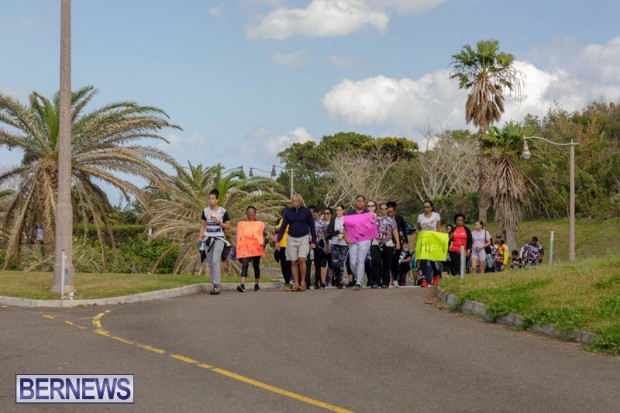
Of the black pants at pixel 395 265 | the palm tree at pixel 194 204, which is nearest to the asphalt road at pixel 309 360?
the black pants at pixel 395 265

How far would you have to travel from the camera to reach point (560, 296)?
488 inches

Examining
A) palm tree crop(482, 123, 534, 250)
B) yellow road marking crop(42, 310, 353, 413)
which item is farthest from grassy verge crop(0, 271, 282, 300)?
palm tree crop(482, 123, 534, 250)

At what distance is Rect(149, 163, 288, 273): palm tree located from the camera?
25.8 m

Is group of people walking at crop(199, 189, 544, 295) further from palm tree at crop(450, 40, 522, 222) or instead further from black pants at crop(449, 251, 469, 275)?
palm tree at crop(450, 40, 522, 222)

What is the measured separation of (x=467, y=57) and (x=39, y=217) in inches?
1034

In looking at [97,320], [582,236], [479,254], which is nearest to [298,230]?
[479,254]

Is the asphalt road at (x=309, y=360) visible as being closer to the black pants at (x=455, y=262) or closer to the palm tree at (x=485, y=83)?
the black pants at (x=455, y=262)

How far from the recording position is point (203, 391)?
7.16 metres

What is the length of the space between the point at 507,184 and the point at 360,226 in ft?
67.9

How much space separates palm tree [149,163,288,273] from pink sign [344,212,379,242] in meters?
8.44

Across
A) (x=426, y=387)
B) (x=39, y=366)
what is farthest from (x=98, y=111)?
(x=426, y=387)

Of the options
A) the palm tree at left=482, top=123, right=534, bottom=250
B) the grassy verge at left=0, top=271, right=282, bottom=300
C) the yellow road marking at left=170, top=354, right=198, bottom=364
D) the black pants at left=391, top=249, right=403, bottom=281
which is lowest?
the yellow road marking at left=170, top=354, right=198, bottom=364

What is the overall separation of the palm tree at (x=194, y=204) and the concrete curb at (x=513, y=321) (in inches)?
481

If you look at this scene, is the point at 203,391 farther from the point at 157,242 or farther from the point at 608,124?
the point at 608,124
